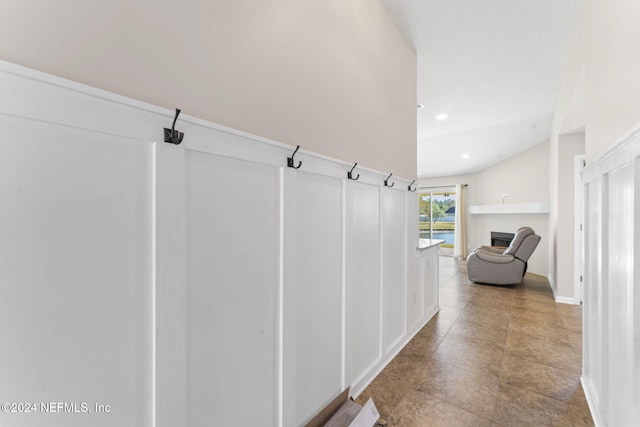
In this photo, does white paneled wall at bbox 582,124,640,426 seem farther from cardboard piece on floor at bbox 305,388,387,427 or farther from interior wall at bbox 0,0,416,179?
interior wall at bbox 0,0,416,179

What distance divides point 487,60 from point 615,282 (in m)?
2.43

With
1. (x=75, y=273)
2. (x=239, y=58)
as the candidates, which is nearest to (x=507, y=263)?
(x=239, y=58)

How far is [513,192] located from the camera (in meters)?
6.79

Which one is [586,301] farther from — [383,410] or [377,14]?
[377,14]

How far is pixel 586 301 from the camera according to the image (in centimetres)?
184

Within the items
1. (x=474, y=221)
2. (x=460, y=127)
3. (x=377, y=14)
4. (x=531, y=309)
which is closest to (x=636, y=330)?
(x=377, y=14)

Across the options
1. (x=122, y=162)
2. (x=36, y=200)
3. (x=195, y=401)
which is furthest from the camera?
(x=195, y=401)

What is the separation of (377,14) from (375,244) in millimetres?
1742

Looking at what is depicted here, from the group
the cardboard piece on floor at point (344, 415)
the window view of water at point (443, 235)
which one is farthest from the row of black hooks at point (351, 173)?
the window view of water at point (443, 235)

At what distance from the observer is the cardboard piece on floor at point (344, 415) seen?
1.43 metres

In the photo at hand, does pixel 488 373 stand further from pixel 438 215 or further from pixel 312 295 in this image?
pixel 438 215

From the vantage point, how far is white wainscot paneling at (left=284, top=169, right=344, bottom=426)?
127 centimetres

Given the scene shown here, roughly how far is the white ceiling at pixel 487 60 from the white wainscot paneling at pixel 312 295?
5.86ft

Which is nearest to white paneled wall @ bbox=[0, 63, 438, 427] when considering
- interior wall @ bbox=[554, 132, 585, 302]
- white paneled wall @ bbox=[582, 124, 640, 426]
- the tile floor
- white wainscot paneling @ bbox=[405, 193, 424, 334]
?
the tile floor
